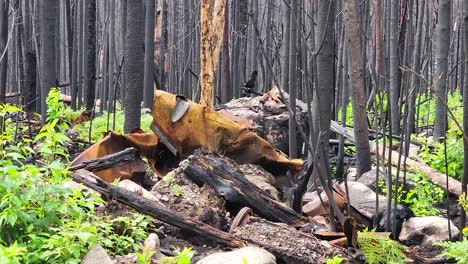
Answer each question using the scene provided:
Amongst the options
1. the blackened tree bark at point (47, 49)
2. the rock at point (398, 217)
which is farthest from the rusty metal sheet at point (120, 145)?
the blackened tree bark at point (47, 49)

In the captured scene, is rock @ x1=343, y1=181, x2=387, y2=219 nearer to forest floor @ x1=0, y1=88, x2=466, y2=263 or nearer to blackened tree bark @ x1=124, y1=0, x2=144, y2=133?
forest floor @ x1=0, y1=88, x2=466, y2=263

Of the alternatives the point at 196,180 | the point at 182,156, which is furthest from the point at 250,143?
the point at 196,180

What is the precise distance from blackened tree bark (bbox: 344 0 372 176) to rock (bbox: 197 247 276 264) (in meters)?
2.20

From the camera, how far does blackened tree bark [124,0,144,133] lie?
7125mm

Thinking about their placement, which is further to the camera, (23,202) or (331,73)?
(331,73)

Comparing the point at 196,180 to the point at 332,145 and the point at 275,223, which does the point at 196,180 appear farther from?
the point at 332,145

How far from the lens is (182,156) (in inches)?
220

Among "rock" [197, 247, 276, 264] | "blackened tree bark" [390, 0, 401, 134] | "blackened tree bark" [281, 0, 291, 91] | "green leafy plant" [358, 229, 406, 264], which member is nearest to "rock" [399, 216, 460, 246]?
"green leafy plant" [358, 229, 406, 264]

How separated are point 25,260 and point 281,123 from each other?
573 centimetres

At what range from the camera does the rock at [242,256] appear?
328cm

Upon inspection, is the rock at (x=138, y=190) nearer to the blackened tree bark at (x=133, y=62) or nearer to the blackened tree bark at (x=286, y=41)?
the blackened tree bark at (x=133, y=62)

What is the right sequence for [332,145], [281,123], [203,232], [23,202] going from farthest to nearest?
1. [332,145]
2. [281,123]
3. [203,232]
4. [23,202]

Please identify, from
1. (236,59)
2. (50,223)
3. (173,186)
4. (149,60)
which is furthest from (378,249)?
(236,59)

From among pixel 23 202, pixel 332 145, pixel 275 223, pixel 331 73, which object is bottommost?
pixel 332 145
